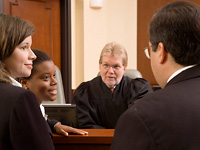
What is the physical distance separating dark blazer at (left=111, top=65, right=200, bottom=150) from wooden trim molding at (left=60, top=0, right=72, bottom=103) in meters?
4.17

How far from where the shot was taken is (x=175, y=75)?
3.55 feet

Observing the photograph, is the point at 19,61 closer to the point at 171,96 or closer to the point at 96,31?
the point at 171,96

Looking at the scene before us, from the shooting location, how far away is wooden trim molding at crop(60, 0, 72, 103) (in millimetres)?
5074

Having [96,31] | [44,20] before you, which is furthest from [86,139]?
[96,31]

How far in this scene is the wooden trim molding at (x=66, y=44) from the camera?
507cm

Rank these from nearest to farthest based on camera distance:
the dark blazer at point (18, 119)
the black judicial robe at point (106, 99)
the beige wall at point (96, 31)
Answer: the dark blazer at point (18, 119) < the black judicial robe at point (106, 99) < the beige wall at point (96, 31)

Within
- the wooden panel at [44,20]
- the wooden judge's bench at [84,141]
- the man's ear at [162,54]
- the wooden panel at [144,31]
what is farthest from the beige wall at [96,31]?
the man's ear at [162,54]

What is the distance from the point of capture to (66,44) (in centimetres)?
510

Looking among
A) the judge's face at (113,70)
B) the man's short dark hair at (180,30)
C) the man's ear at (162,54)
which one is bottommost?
the judge's face at (113,70)

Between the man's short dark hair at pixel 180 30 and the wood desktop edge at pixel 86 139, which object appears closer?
the man's short dark hair at pixel 180 30

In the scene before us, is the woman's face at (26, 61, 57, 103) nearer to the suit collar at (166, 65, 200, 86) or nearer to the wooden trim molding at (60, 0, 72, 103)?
the suit collar at (166, 65, 200, 86)

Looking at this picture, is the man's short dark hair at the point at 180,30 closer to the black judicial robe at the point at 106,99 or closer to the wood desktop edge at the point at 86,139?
the wood desktop edge at the point at 86,139

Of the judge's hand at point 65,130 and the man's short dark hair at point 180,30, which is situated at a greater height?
the man's short dark hair at point 180,30

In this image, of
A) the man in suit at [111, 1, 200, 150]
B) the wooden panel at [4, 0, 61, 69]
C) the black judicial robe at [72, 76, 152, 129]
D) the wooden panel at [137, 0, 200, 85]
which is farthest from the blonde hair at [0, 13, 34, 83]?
the wooden panel at [137, 0, 200, 85]
